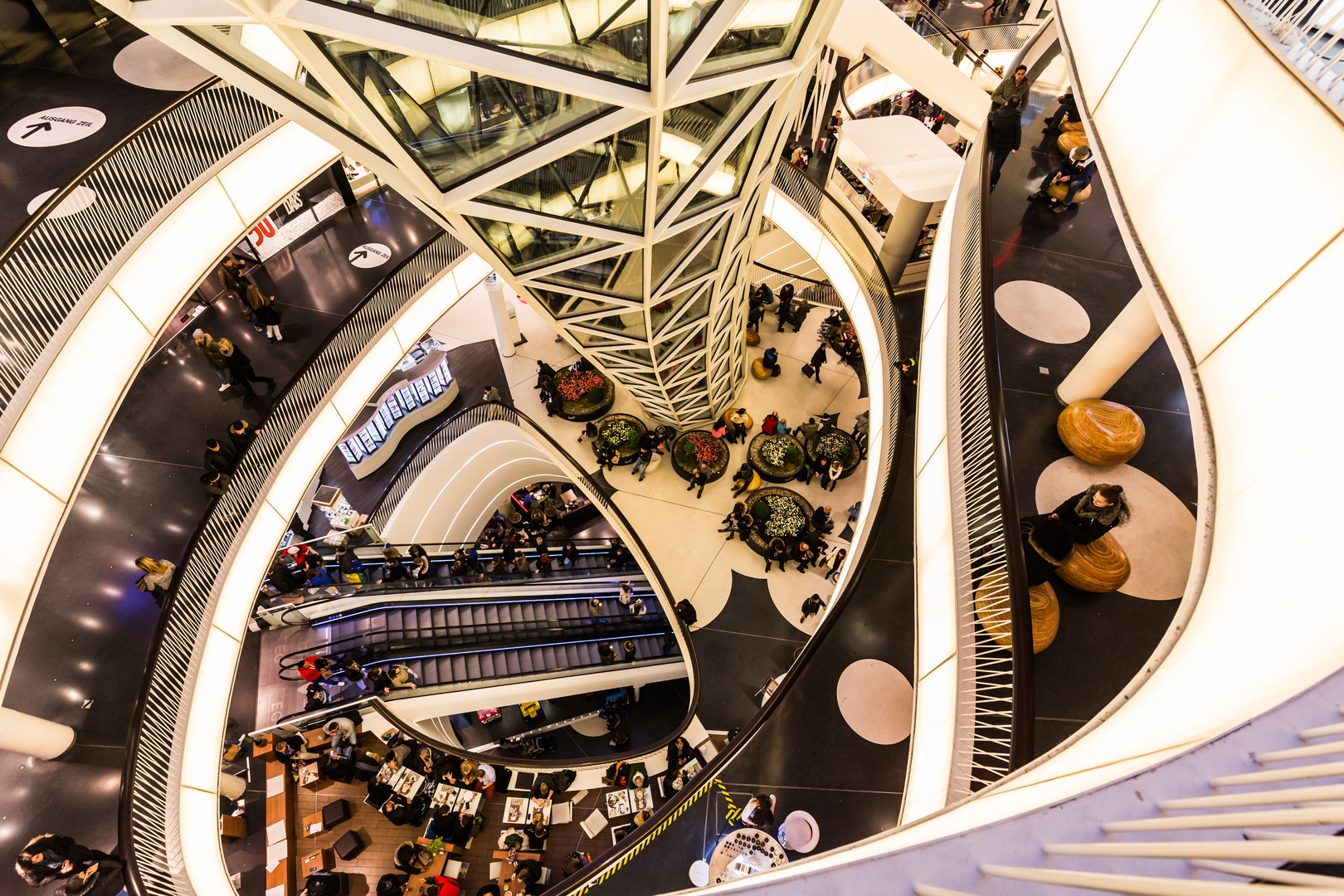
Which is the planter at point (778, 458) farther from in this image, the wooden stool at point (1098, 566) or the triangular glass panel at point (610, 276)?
the wooden stool at point (1098, 566)

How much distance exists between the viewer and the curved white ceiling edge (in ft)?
27.2

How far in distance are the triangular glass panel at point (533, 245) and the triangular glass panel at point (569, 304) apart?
134 centimetres

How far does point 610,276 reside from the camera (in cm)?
1019

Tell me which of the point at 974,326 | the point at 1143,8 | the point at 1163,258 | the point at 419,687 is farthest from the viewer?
the point at 419,687

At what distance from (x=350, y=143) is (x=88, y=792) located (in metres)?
10.3

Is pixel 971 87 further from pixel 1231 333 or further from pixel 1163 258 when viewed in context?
pixel 1231 333

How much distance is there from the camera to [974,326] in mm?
8172

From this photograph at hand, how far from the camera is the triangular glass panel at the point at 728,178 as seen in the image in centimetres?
853

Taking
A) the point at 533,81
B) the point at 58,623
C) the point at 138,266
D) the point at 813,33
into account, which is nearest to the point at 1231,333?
the point at 813,33

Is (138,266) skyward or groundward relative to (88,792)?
skyward

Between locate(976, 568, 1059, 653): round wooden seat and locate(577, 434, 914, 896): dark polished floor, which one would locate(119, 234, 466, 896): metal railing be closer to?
locate(577, 434, 914, 896): dark polished floor

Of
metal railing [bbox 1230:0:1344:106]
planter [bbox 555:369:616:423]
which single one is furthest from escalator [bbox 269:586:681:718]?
metal railing [bbox 1230:0:1344:106]

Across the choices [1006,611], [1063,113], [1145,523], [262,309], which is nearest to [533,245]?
[1006,611]

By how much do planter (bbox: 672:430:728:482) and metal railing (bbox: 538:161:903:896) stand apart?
16.1ft
